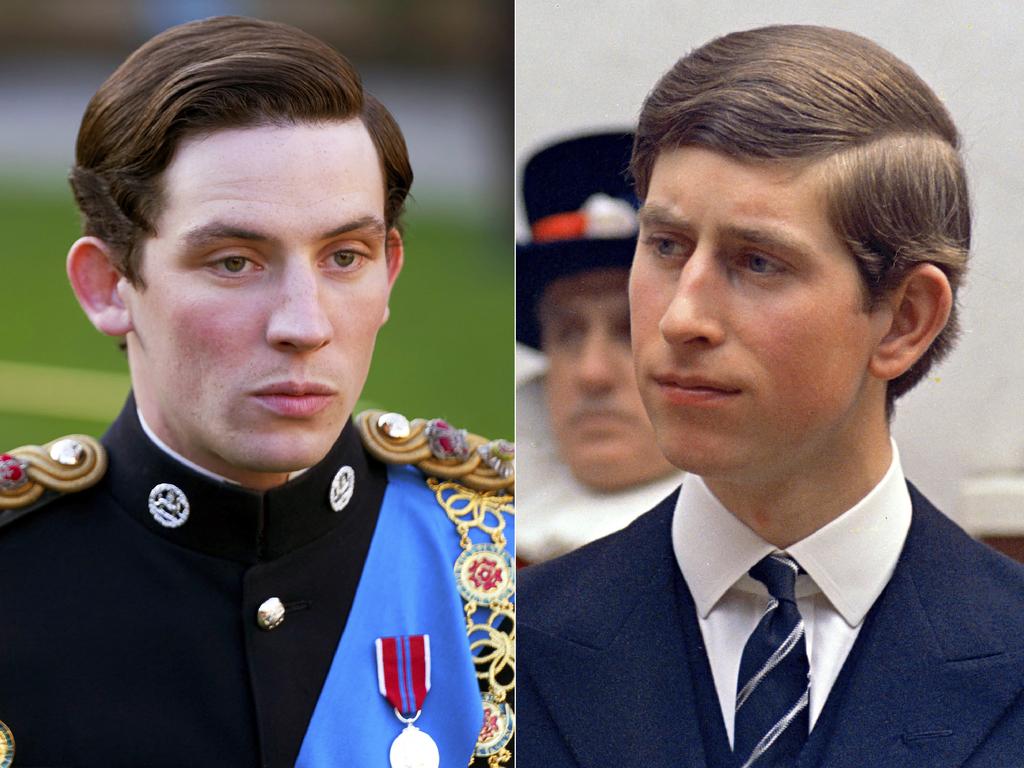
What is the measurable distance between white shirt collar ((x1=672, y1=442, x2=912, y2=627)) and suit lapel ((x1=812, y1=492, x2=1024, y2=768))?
0.04m

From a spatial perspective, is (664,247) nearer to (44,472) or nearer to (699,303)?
(699,303)

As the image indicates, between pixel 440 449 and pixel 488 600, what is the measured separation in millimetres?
297

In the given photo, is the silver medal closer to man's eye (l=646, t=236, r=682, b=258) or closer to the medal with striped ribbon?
the medal with striped ribbon

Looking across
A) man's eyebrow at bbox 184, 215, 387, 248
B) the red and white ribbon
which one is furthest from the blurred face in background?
man's eyebrow at bbox 184, 215, 387, 248

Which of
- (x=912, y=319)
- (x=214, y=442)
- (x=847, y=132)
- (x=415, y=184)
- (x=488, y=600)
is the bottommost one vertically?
(x=488, y=600)

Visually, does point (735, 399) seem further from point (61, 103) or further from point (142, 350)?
point (61, 103)

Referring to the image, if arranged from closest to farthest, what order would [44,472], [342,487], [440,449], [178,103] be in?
[178,103]
[44,472]
[342,487]
[440,449]

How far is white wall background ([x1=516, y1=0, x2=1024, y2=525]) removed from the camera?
264cm

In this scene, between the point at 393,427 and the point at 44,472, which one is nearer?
the point at 44,472

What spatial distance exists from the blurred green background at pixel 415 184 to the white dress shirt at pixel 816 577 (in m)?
0.53

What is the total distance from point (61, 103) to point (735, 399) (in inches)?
57.5

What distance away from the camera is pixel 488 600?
2822 millimetres

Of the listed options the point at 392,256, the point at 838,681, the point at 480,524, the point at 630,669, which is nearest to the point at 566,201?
the point at 392,256

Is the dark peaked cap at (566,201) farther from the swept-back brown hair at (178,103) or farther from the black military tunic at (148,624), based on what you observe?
the black military tunic at (148,624)
